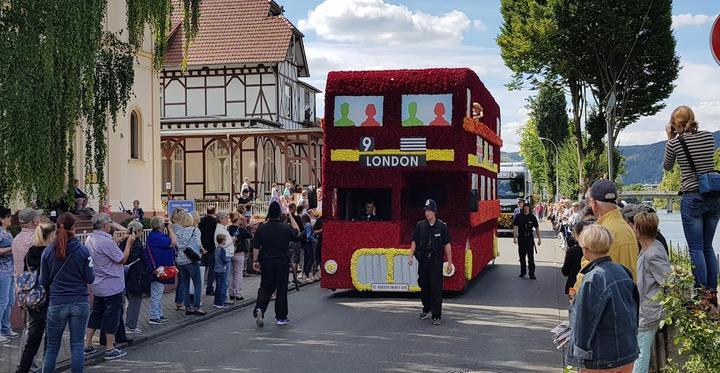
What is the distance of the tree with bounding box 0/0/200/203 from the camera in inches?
479

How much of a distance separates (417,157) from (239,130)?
1142 inches

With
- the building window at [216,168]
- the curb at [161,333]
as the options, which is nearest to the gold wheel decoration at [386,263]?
the curb at [161,333]

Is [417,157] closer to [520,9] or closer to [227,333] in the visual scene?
[227,333]

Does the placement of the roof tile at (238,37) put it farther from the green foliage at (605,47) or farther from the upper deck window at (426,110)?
the upper deck window at (426,110)

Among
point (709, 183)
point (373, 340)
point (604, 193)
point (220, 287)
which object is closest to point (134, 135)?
point (220, 287)

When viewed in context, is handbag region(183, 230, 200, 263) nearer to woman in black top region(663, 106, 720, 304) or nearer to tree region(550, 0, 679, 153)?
woman in black top region(663, 106, 720, 304)

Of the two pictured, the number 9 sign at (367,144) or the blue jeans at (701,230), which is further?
the number 9 sign at (367,144)

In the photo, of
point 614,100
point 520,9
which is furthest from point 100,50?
point 520,9

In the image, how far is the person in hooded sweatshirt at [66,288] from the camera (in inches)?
360

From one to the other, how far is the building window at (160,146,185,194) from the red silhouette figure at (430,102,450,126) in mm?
33219

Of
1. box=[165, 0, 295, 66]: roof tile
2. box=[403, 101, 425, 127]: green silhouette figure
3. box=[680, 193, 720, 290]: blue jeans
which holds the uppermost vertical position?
box=[165, 0, 295, 66]: roof tile

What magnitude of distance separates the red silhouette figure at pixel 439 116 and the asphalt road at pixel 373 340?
10.5 ft

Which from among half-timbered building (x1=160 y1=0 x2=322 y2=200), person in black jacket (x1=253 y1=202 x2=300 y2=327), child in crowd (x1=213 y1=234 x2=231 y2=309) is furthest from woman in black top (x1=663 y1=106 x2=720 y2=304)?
half-timbered building (x1=160 y1=0 x2=322 y2=200)

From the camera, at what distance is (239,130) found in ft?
146
